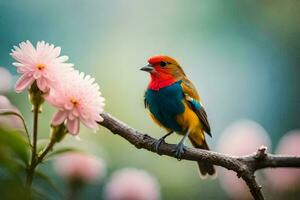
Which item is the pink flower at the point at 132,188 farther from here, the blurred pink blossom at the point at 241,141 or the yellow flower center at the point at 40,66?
the yellow flower center at the point at 40,66

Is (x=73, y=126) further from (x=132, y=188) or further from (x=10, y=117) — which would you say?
(x=132, y=188)

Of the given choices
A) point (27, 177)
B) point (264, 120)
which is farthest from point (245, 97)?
point (27, 177)

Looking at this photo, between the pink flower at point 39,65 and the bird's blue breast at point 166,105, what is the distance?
110cm

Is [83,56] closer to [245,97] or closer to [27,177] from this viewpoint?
[245,97]

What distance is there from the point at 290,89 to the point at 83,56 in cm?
166

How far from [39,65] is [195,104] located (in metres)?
1.20

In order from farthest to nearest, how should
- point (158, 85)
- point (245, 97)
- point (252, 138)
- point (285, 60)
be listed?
point (285, 60) → point (245, 97) → point (158, 85) → point (252, 138)

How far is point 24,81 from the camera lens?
1.02 m

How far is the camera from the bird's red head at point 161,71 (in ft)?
7.34

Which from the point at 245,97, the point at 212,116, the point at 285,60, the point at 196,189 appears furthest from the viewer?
the point at 285,60

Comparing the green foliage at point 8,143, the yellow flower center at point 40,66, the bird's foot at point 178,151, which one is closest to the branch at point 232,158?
the bird's foot at point 178,151

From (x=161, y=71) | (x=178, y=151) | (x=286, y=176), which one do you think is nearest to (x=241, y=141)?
(x=286, y=176)

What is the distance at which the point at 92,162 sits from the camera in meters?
1.76

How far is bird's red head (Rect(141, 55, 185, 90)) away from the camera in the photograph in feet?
7.34
